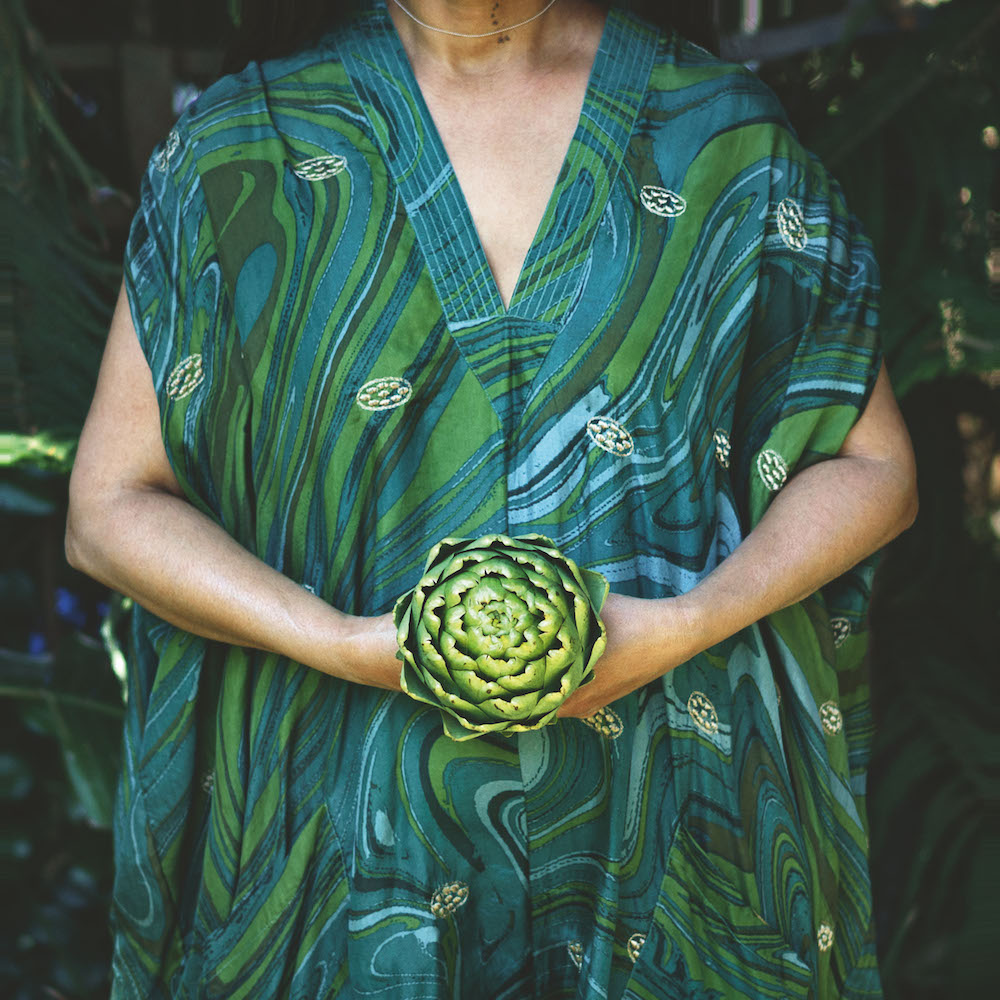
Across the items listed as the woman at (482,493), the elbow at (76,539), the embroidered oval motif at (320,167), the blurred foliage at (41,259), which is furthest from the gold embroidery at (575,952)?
the blurred foliage at (41,259)

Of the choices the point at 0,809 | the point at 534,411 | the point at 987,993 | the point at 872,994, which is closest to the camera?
the point at 534,411

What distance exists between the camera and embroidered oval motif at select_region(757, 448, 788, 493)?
947 millimetres

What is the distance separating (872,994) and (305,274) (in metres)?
0.74

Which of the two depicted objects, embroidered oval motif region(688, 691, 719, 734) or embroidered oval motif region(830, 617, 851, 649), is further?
embroidered oval motif region(830, 617, 851, 649)

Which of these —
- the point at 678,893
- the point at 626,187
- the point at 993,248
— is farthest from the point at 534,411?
the point at 993,248

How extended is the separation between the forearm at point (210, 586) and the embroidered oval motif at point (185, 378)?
8 centimetres

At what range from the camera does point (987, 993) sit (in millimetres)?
1501

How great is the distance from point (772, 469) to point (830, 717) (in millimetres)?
210

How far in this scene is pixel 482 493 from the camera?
870 mm

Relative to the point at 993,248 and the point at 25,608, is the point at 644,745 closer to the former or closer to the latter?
the point at 993,248

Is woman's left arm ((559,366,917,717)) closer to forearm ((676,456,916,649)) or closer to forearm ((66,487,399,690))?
forearm ((676,456,916,649))

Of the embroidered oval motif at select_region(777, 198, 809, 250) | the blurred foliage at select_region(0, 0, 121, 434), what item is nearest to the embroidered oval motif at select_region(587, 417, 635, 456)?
the embroidered oval motif at select_region(777, 198, 809, 250)

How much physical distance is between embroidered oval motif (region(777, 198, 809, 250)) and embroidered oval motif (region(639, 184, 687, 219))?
9 centimetres

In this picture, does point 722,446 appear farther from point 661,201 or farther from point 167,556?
point 167,556
